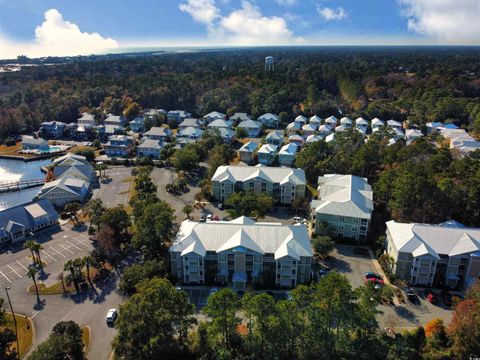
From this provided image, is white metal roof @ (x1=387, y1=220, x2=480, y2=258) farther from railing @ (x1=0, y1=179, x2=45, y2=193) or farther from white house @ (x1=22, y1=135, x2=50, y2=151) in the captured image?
white house @ (x1=22, y1=135, x2=50, y2=151)

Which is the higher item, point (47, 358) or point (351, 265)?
point (47, 358)

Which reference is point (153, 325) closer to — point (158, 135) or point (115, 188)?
point (115, 188)

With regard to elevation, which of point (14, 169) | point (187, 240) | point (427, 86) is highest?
point (427, 86)

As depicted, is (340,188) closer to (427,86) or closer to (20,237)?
(20,237)

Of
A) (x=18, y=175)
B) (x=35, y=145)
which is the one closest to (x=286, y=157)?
(x=18, y=175)

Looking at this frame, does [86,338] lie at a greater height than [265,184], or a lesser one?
lesser

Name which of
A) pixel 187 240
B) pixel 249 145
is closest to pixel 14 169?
pixel 249 145

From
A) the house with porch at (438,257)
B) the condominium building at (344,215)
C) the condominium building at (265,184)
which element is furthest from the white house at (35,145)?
the house with porch at (438,257)
